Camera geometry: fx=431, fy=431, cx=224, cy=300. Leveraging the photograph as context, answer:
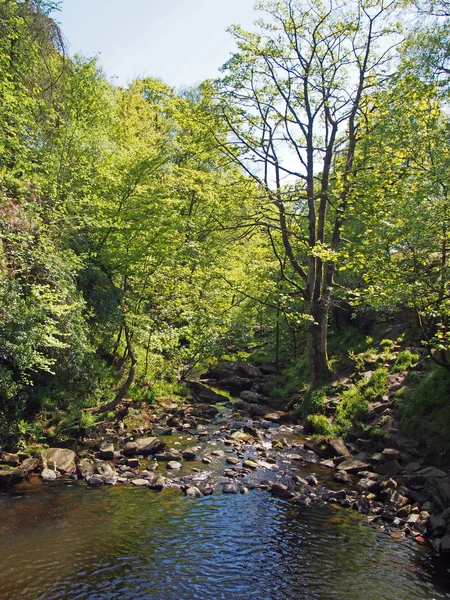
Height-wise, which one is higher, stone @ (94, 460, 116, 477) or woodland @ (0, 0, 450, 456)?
woodland @ (0, 0, 450, 456)

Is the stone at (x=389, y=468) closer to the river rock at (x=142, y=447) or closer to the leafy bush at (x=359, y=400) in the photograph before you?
the leafy bush at (x=359, y=400)

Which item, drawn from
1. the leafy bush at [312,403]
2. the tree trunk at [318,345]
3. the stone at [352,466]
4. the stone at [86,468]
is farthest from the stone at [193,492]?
the tree trunk at [318,345]

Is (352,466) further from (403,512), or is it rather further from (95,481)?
(95,481)

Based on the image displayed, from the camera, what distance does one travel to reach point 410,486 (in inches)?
442

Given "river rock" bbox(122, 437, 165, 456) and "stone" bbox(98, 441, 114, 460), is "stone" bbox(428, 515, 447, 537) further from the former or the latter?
"stone" bbox(98, 441, 114, 460)

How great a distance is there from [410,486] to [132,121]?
31.4 metres

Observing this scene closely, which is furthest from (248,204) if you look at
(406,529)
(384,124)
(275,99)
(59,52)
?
(406,529)

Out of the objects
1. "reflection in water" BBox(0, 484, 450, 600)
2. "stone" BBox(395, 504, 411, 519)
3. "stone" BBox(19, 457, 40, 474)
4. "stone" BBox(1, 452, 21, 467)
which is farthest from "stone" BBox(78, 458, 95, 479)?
"stone" BBox(395, 504, 411, 519)

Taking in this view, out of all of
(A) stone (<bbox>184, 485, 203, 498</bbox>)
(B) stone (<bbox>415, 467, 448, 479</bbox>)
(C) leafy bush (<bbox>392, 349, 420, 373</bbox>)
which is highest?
(C) leafy bush (<bbox>392, 349, 420, 373</bbox>)

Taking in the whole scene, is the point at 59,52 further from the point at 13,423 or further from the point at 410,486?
the point at 410,486

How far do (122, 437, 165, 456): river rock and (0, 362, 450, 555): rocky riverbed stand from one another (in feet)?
0.10

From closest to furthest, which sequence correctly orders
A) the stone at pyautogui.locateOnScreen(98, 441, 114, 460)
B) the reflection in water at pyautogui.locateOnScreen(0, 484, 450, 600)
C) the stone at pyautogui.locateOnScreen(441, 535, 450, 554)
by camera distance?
the reflection in water at pyautogui.locateOnScreen(0, 484, 450, 600), the stone at pyautogui.locateOnScreen(441, 535, 450, 554), the stone at pyautogui.locateOnScreen(98, 441, 114, 460)

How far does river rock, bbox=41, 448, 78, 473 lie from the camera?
1193cm

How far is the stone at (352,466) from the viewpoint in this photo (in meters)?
13.0
